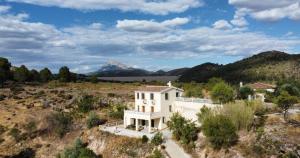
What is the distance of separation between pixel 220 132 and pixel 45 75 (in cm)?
8607

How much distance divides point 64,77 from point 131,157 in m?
73.5

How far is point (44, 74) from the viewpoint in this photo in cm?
11456

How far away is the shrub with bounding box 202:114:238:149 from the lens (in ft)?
122

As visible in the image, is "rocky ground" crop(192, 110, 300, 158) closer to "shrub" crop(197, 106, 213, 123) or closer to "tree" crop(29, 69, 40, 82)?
"shrub" crop(197, 106, 213, 123)

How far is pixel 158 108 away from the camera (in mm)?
49844

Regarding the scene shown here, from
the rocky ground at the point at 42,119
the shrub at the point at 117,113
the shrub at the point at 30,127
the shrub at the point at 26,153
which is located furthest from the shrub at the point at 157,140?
the shrub at the point at 30,127

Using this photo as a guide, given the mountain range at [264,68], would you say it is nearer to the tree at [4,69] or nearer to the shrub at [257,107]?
the shrub at [257,107]

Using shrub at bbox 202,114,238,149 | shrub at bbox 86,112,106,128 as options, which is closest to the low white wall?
shrub at bbox 202,114,238,149

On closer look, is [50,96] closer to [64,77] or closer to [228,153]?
[64,77]

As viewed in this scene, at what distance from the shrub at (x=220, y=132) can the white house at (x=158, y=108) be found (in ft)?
27.1

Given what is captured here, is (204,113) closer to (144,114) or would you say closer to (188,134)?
(188,134)

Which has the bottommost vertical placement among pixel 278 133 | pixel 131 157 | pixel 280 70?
pixel 131 157

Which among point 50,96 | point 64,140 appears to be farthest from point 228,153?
point 50,96

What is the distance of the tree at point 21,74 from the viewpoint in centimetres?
10694
